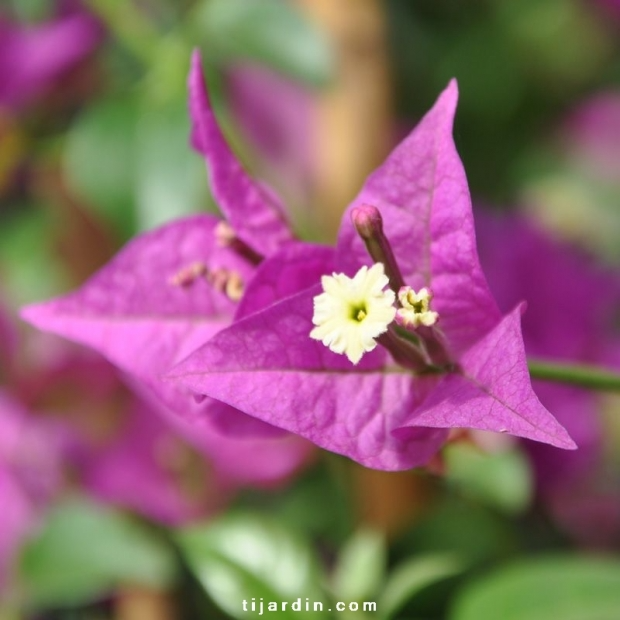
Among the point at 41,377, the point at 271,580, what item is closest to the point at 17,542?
the point at 41,377

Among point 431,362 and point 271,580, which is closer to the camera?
point 431,362

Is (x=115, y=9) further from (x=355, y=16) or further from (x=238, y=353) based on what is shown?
(x=238, y=353)

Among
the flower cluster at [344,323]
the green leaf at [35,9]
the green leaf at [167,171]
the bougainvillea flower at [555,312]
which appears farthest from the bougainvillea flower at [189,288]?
the green leaf at [35,9]

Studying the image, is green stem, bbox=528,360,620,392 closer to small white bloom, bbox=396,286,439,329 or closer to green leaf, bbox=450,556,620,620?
small white bloom, bbox=396,286,439,329

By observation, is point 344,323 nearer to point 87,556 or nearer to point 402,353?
point 402,353

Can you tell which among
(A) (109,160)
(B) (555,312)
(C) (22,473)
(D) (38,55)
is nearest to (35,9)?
(D) (38,55)
